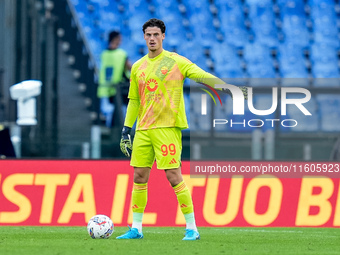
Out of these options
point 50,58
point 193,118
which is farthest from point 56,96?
point 193,118

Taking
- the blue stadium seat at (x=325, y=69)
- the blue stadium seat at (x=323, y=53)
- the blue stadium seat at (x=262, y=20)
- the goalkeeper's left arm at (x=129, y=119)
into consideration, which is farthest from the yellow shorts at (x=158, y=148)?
the blue stadium seat at (x=262, y=20)

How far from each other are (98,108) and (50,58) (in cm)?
133

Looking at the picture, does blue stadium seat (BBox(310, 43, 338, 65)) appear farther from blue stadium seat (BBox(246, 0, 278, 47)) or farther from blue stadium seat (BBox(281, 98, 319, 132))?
blue stadium seat (BBox(281, 98, 319, 132))

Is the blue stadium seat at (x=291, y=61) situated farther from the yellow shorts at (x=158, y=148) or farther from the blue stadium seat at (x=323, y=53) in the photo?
the yellow shorts at (x=158, y=148)

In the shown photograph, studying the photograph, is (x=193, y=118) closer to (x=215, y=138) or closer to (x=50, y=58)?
(x=215, y=138)

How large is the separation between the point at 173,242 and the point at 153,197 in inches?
98.2

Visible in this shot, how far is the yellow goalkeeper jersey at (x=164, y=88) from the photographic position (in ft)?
21.5

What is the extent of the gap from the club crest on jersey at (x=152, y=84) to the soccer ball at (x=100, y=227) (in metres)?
1.14

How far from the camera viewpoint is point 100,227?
265 inches

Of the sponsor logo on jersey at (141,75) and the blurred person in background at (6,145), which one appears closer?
the sponsor logo on jersey at (141,75)

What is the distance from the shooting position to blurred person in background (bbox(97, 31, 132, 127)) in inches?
394

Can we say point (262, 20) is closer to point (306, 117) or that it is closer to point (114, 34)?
point (114, 34)

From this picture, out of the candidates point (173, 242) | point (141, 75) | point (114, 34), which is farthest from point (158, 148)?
point (114, 34)

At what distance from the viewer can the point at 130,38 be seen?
16.1 meters
